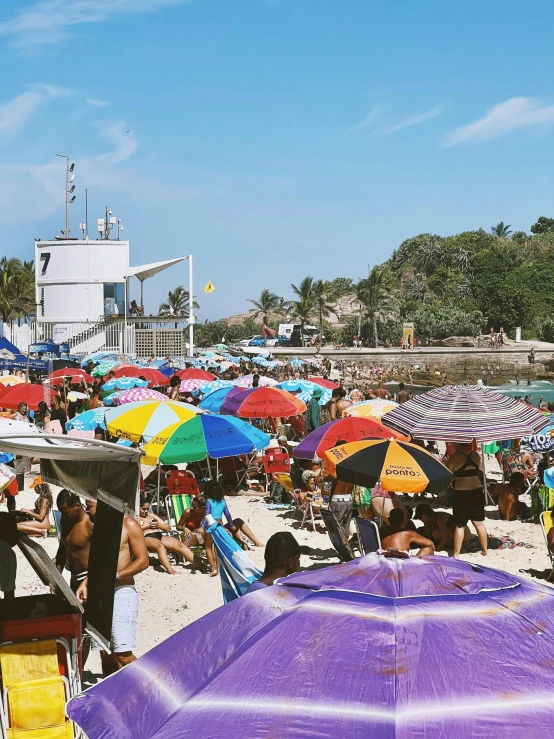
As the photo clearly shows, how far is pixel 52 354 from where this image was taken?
3259 centimetres

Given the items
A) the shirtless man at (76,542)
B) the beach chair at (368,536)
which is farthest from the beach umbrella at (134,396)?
the shirtless man at (76,542)

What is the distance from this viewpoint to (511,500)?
471 inches

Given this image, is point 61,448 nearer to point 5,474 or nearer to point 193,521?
point 5,474

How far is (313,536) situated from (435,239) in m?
94.5

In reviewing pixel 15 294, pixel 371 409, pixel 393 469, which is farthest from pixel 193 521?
pixel 15 294

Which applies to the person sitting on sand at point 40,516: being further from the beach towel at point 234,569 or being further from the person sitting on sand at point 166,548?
the beach towel at point 234,569

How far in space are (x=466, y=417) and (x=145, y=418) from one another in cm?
390

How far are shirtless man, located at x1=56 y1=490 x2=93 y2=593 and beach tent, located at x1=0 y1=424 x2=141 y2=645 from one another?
0.80 m

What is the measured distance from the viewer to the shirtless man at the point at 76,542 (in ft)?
19.9

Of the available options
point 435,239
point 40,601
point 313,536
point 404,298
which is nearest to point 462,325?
point 404,298

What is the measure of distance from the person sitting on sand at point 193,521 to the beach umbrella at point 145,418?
0.97 meters

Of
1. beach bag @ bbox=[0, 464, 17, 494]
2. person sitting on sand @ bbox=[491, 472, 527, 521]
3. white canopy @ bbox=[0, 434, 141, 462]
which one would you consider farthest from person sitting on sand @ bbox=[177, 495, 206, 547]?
white canopy @ bbox=[0, 434, 141, 462]

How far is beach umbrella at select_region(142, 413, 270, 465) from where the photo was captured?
10156 mm

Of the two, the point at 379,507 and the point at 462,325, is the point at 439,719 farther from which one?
the point at 462,325
